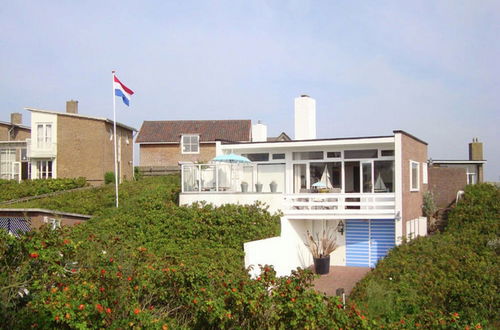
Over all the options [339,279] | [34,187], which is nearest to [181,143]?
[34,187]

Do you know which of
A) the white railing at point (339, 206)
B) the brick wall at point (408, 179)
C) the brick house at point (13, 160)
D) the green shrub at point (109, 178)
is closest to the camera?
the white railing at point (339, 206)

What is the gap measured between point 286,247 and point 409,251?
14.6 ft

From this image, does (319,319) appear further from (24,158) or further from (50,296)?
(24,158)

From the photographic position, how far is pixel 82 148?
35406 millimetres

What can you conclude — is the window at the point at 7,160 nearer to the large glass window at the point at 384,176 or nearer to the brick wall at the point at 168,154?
the brick wall at the point at 168,154

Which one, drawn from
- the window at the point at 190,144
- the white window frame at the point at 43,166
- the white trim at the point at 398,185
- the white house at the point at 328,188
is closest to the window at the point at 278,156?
the white house at the point at 328,188

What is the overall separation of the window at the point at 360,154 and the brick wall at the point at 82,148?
19.7m

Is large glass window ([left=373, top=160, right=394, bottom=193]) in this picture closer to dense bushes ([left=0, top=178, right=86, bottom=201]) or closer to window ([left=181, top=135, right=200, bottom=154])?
window ([left=181, top=135, right=200, bottom=154])

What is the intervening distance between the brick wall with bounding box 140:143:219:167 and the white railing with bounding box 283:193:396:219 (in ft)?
60.7

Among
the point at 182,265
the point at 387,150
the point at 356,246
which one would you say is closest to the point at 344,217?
the point at 356,246

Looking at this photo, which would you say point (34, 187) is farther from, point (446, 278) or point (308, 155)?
point (446, 278)

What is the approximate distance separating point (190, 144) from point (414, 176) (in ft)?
64.6

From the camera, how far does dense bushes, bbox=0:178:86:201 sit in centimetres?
2942

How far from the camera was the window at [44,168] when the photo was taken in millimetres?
35906
